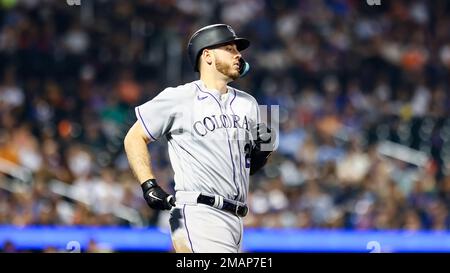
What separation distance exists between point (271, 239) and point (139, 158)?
21.1ft

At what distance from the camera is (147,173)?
6.18 meters

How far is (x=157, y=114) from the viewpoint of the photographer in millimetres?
6246

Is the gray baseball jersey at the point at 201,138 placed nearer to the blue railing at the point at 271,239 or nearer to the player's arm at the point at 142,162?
the player's arm at the point at 142,162

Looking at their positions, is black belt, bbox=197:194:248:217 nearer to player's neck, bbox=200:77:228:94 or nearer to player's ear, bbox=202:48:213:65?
player's neck, bbox=200:77:228:94

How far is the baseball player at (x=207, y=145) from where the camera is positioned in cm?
611

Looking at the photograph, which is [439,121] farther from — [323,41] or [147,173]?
[147,173]

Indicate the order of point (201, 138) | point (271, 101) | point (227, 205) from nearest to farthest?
point (227, 205) → point (201, 138) → point (271, 101)

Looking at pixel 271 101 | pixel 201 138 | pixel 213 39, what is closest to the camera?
pixel 201 138

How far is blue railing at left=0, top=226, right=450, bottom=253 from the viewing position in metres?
12.1

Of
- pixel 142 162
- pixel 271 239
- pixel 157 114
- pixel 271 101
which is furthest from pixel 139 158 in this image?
pixel 271 101

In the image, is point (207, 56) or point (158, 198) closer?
point (158, 198)

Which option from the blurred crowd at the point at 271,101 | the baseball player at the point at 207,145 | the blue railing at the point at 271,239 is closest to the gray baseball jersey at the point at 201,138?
the baseball player at the point at 207,145

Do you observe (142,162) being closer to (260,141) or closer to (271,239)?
(260,141)

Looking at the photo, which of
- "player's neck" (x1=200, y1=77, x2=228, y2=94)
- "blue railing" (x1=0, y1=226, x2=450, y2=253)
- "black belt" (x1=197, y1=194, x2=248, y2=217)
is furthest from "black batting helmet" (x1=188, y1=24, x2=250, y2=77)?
"blue railing" (x1=0, y1=226, x2=450, y2=253)
